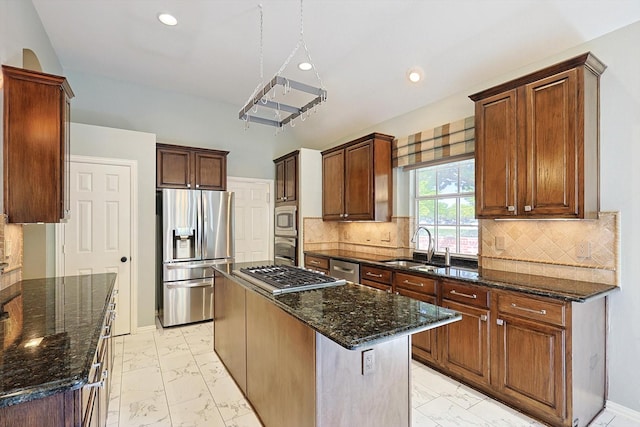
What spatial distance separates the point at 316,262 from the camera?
4.61 m

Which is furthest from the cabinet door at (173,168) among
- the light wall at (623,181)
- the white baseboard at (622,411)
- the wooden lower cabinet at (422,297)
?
the white baseboard at (622,411)

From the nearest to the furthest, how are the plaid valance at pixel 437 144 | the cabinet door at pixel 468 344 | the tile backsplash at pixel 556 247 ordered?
the tile backsplash at pixel 556 247 < the cabinet door at pixel 468 344 < the plaid valance at pixel 437 144

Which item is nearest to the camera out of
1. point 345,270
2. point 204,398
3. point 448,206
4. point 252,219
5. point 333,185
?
point 204,398

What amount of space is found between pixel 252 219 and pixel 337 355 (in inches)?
158

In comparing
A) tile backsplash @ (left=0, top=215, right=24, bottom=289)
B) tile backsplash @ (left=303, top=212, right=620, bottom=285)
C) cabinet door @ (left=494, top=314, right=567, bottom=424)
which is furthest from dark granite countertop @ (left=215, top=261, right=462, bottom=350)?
tile backsplash @ (left=0, top=215, right=24, bottom=289)

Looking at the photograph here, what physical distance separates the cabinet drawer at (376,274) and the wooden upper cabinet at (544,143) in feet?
3.74

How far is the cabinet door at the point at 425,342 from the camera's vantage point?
113 inches

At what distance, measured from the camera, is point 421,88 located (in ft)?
11.7

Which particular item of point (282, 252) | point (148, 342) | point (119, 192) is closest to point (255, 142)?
point (282, 252)

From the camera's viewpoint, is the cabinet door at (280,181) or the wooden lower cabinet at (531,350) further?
the cabinet door at (280,181)

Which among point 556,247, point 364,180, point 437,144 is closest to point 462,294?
point 556,247

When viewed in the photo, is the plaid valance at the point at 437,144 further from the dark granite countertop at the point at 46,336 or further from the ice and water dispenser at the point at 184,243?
the dark granite countertop at the point at 46,336

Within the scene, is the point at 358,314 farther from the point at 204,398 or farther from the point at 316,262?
the point at 316,262

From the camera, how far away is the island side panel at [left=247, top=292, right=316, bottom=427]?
5.28 feet
